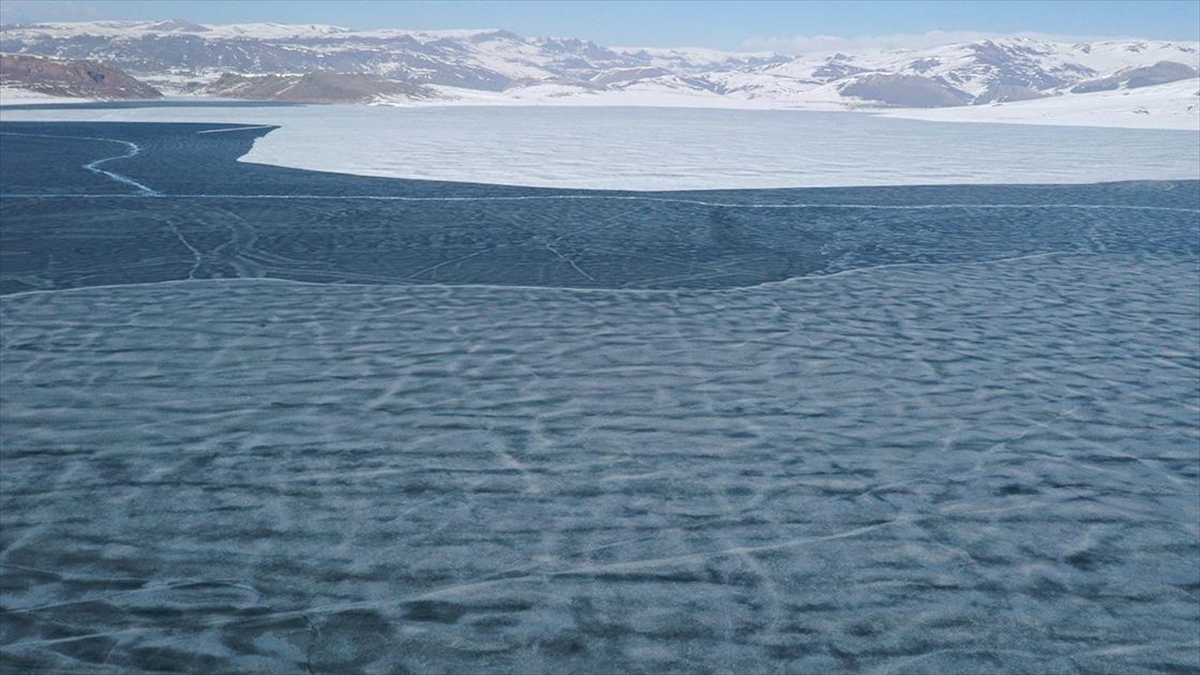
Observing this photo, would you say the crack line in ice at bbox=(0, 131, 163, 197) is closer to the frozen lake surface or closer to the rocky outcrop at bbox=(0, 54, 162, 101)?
the frozen lake surface

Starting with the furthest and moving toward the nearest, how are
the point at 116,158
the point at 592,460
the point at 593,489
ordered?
the point at 116,158 → the point at 592,460 → the point at 593,489

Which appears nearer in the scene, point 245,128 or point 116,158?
point 116,158

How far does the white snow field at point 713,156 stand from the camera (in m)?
12.8

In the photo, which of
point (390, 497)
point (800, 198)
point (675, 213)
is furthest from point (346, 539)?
point (800, 198)

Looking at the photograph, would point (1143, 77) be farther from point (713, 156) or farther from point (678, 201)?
point (678, 201)

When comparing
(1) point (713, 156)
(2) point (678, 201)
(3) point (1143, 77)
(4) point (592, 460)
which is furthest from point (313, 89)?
(3) point (1143, 77)

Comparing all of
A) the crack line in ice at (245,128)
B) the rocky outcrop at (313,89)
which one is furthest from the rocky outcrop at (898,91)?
the crack line in ice at (245,128)

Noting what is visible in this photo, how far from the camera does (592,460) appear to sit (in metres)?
3.61

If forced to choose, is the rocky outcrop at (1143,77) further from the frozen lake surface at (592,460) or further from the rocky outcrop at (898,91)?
the frozen lake surface at (592,460)

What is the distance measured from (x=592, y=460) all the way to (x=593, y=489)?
0.25 metres

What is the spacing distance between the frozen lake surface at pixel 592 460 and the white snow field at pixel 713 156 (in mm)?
5384

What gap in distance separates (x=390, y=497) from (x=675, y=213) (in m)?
6.44

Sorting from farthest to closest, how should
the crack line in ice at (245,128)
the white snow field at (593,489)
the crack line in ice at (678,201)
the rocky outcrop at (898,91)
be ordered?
the rocky outcrop at (898,91) → the crack line in ice at (245,128) → the crack line in ice at (678,201) → the white snow field at (593,489)

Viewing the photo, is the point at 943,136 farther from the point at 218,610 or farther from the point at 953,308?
the point at 218,610
